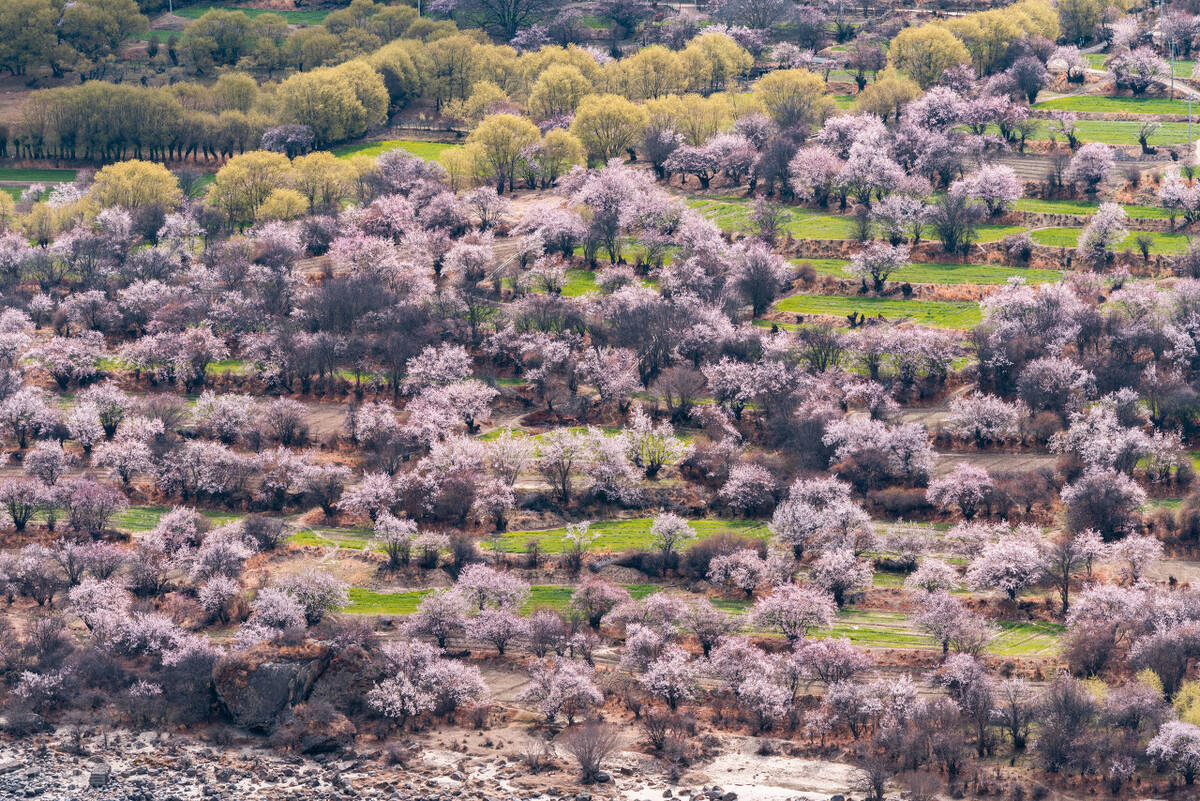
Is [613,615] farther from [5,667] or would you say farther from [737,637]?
[5,667]

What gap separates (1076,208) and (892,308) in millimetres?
27514

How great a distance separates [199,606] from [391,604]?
1295 cm

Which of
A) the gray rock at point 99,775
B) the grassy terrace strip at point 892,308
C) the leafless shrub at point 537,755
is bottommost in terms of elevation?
the gray rock at point 99,775

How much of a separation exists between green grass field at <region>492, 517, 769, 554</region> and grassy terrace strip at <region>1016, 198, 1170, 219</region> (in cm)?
6073

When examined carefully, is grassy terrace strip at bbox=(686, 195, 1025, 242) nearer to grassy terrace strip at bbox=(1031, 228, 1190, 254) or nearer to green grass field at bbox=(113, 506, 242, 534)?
grassy terrace strip at bbox=(1031, 228, 1190, 254)

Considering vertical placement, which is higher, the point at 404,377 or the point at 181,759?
the point at 404,377

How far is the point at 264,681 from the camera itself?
12262 centimetres

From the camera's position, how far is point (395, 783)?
4550 inches

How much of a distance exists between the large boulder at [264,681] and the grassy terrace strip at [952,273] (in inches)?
2855

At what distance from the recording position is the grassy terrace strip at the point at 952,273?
17526 cm

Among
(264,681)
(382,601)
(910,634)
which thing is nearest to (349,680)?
(264,681)

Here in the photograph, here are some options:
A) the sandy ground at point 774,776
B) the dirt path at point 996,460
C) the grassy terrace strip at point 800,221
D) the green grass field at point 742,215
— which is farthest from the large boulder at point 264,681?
the green grass field at point 742,215

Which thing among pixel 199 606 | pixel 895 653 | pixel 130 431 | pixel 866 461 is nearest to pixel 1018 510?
pixel 866 461

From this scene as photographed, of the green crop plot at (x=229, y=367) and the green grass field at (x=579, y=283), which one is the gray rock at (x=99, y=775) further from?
the green grass field at (x=579, y=283)
